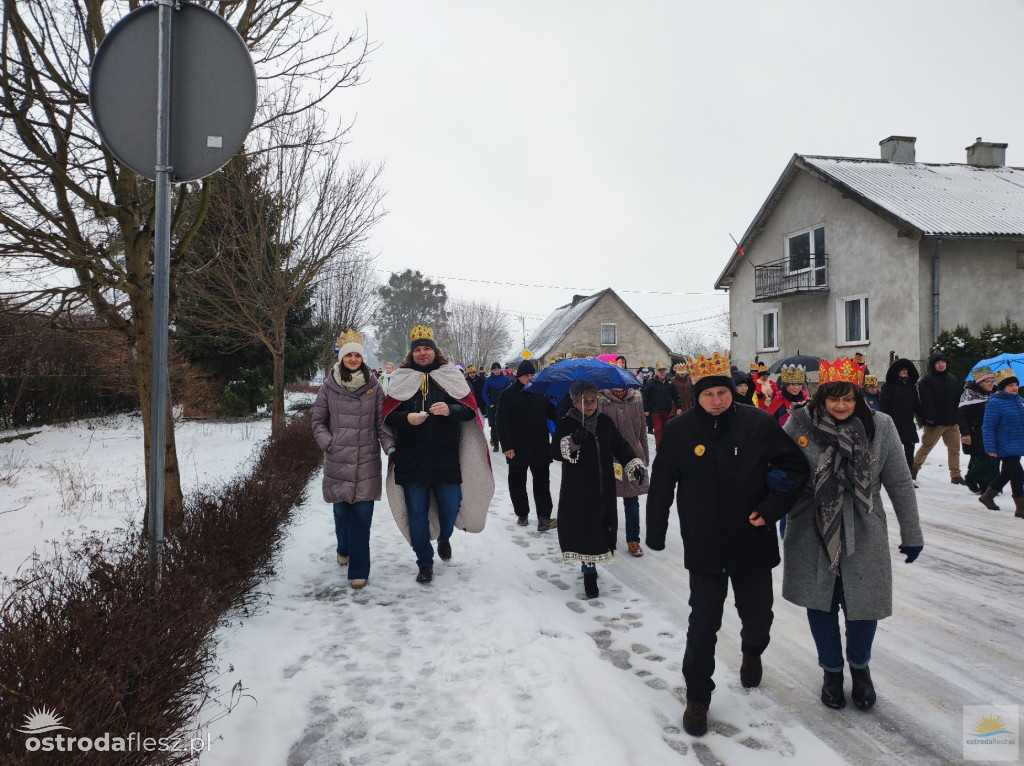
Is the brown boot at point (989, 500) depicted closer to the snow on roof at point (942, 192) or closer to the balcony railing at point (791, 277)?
the snow on roof at point (942, 192)

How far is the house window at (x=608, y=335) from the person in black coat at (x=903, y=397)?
35.3m

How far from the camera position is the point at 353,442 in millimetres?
5305

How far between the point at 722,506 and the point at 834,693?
1.16 metres

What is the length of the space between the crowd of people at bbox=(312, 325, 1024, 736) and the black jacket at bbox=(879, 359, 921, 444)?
3 cm

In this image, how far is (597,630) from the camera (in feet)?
14.4

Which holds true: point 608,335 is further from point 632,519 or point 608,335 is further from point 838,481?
point 838,481

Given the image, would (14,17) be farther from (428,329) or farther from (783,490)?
(783,490)

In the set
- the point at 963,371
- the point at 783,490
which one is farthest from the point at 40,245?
the point at 963,371

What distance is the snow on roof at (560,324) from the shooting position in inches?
1758

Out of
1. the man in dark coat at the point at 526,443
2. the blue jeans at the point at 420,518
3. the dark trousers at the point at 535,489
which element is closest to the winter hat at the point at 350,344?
the blue jeans at the point at 420,518

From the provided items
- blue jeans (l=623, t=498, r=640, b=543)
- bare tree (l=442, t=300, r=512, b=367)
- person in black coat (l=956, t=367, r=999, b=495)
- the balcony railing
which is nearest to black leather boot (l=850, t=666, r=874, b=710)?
blue jeans (l=623, t=498, r=640, b=543)

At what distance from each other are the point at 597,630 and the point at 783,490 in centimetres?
187

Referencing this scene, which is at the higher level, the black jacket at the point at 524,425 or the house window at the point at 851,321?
the house window at the point at 851,321

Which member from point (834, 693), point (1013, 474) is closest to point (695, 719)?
point (834, 693)
